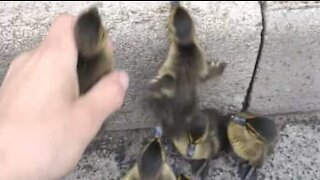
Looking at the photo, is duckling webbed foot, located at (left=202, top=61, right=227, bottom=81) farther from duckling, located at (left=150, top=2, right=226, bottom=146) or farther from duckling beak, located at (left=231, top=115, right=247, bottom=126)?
duckling beak, located at (left=231, top=115, right=247, bottom=126)

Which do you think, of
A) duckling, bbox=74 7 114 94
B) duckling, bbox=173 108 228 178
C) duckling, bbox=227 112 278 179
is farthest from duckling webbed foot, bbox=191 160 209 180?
duckling, bbox=74 7 114 94

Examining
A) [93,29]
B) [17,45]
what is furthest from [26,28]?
[93,29]

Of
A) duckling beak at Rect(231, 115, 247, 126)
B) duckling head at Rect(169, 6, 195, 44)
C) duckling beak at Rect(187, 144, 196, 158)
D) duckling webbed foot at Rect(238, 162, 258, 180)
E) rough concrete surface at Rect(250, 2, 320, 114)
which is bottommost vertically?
duckling webbed foot at Rect(238, 162, 258, 180)

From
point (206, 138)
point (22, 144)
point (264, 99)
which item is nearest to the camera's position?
point (22, 144)

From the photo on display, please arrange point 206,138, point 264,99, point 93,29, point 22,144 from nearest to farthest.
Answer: point 22,144, point 93,29, point 206,138, point 264,99

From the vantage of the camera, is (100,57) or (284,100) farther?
(284,100)

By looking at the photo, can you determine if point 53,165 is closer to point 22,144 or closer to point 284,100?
point 22,144

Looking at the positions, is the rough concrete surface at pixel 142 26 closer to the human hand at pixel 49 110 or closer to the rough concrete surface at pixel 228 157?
the human hand at pixel 49 110
